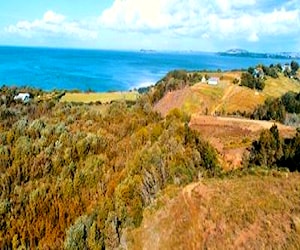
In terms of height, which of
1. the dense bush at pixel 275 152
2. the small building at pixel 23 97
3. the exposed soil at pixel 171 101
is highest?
the dense bush at pixel 275 152

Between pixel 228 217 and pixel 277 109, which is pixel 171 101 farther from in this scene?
pixel 228 217

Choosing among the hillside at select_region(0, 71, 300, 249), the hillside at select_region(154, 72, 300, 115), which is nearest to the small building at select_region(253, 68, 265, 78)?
the hillside at select_region(154, 72, 300, 115)

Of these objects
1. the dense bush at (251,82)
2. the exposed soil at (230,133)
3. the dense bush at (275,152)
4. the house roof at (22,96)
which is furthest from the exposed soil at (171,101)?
the house roof at (22,96)

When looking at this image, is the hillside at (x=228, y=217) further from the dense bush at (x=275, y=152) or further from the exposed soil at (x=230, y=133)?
the exposed soil at (x=230, y=133)

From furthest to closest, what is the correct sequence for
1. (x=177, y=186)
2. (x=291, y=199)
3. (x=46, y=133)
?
(x=46, y=133) → (x=177, y=186) → (x=291, y=199)

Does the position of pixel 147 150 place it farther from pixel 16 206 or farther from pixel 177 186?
pixel 16 206

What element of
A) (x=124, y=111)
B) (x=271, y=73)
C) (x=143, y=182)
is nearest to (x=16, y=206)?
(x=143, y=182)

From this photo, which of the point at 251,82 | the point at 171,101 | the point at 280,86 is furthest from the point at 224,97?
the point at 280,86

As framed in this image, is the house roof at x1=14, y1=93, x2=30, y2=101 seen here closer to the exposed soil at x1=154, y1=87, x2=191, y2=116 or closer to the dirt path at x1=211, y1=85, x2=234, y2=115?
the exposed soil at x1=154, y1=87, x2=191, y2=116
